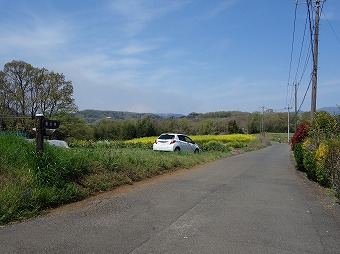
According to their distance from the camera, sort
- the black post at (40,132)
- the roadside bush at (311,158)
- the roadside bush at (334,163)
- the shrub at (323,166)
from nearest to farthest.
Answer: the black post at (40,132), the roadside bush at (334,163), the shrub at (323,166), the roadside bush at (311,158)

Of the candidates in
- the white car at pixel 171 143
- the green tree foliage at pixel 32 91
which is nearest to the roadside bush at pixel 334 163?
the white car at pixel 171 143

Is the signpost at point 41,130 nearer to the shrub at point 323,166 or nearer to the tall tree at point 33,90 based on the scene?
the shrub at point 323,166

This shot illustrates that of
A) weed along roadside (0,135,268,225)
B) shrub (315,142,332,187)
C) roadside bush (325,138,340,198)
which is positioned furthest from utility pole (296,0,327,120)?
weed along roadside (0,135,268,225)

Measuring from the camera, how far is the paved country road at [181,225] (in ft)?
14.6

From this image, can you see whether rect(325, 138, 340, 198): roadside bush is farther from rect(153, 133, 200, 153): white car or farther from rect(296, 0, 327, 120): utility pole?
rect(296, 0, 327, 120): utility pole

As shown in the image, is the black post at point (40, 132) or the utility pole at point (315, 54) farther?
the utility pole at point (315, 54)

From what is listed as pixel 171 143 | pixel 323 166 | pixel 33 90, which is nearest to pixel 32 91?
pixel 33 90

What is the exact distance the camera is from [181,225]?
5.47 meters

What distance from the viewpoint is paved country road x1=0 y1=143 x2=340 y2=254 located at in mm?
4461

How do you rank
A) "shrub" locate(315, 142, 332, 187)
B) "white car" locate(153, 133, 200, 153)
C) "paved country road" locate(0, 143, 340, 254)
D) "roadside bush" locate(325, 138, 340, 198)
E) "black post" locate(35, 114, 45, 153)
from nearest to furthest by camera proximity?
"paved country road" locate(0, 143, 340, 254) < "black post" locate(35, 114, 45, 153) < "roadside bush" locate(325, 138, 340, 198) < "shrub" locate(315, 142, 332, 187) < "white car" locate(153, 133, 200, 153)

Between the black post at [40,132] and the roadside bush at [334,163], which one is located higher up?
the black post at [40,132]

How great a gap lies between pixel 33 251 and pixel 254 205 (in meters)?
4.90

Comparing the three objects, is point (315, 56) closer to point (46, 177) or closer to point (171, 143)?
point (171, 143)

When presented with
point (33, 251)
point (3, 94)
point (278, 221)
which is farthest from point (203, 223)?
point (3, 94)
